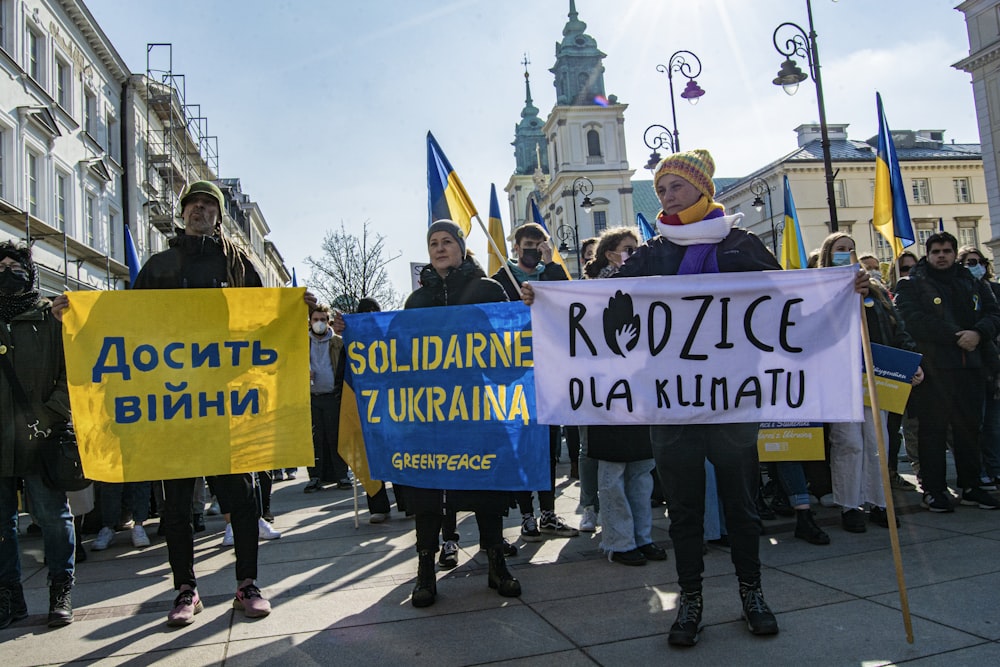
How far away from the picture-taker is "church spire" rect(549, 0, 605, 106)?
84.7 meters

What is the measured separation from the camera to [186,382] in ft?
13.4

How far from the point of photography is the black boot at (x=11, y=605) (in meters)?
3.94

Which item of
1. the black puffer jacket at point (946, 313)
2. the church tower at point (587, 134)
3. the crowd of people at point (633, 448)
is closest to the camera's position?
the crowd of people at point (633, 448)

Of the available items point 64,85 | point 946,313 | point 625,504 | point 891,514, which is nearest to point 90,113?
point 64,85

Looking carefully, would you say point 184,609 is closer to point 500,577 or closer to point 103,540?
point 500,577

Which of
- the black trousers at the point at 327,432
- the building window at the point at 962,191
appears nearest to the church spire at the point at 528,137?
the building window at the point at 962,191

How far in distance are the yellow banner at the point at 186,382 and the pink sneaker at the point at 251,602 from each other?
608mm

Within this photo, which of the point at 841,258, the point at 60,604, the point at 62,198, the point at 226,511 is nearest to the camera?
the point at 60,604

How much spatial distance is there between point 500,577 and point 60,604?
2266 millimetres

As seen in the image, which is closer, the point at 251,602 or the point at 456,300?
the point at 251,602

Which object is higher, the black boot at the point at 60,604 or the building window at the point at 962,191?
the building window at the point at 962,191

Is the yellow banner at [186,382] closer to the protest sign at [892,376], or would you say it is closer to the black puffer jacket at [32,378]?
the black puffer jacket at [32,378]

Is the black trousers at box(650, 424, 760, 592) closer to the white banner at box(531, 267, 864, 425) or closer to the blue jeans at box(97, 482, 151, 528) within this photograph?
the white banner at box(531, 267, 864, 425)

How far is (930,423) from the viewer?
19.5ft
